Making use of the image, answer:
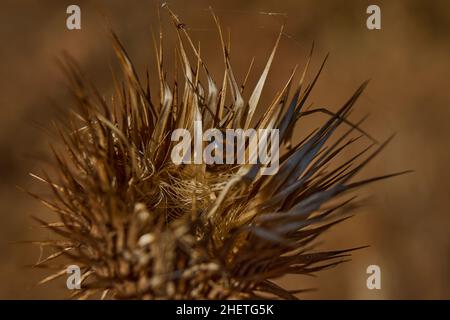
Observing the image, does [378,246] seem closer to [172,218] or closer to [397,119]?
[397,119]

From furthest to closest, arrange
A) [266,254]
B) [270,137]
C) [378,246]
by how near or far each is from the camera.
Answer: [378,246], [270,137], [266,254]

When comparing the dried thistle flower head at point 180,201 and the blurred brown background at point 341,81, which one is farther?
the blurred brown background at point 341,81

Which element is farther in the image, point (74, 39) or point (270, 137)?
point (74, 39)

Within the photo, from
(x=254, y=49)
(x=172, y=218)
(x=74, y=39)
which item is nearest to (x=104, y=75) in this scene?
(x=74, y=39)

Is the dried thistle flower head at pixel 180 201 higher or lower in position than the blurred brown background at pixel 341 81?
lower
